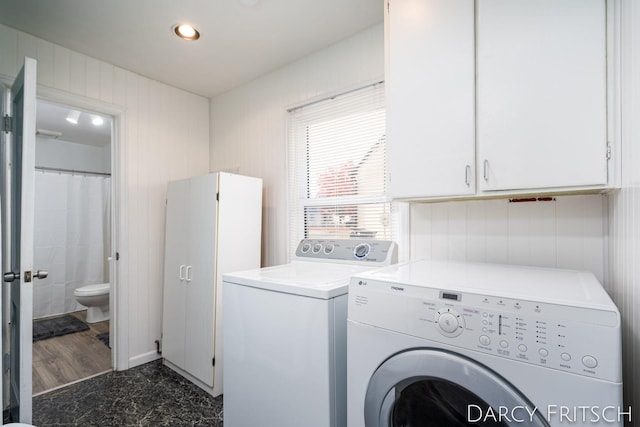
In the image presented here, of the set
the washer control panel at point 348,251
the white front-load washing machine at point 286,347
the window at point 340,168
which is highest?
the window at point 340,168

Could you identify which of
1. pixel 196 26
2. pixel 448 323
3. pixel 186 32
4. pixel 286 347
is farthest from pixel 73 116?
pixel 448 323

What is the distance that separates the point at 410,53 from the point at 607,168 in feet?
2.97

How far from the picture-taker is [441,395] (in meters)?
0.93

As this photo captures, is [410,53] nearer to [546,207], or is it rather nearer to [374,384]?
[546,207]

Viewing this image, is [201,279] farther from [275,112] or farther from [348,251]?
[275,112]

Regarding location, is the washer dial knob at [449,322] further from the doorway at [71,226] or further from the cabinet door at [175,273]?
the doorway at [71,226]

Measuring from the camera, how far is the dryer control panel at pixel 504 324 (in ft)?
2.31

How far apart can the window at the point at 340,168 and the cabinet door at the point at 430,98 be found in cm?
50

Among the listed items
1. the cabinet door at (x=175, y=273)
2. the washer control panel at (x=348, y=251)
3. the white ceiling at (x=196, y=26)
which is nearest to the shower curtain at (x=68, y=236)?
the cabinet door at (x=175, y=273)

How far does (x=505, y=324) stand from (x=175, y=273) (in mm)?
2414

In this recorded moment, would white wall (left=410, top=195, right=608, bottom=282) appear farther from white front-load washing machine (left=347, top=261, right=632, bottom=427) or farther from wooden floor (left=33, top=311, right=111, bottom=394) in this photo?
wooden floor (left=33, top=311, right=111, bottom=394)

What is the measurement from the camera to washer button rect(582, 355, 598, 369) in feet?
2.30

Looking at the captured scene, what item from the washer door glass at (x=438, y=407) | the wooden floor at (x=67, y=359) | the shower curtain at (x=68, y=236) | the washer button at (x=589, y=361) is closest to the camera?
the washer button at (x=589, y=361)

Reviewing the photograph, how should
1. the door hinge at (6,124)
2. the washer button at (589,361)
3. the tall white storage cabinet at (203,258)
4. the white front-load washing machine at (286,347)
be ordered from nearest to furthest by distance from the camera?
the washer button at (589,361)
the white front-load washing machine at (286,347)
the door hinge at (6,124)
the tall white storage cabinet at (203,258)
